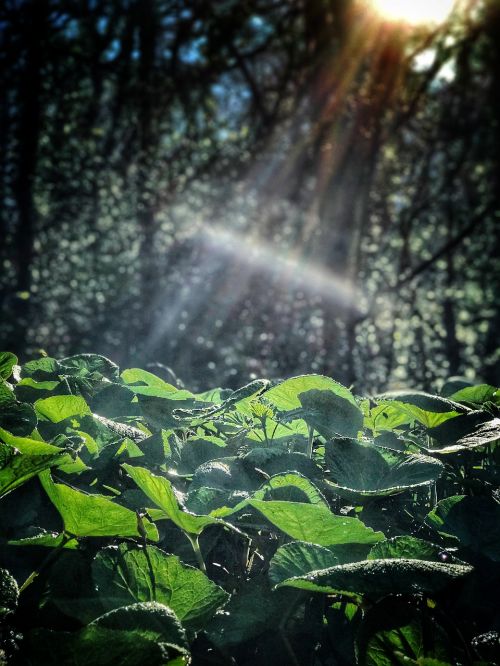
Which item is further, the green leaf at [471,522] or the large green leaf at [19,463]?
the green leaf at [471,522]

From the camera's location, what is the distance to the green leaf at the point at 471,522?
796 mm

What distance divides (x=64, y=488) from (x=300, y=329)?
19.8 feet

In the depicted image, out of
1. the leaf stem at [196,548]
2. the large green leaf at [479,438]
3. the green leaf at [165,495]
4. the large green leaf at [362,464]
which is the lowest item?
the leaf stem at [196,548]

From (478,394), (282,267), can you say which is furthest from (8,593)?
(282,267)

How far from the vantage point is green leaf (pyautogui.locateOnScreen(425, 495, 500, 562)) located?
2.61ft

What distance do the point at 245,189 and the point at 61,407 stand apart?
7317mm

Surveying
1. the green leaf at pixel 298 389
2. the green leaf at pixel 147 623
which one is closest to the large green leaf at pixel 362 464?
the green leaf at pixel 298 389

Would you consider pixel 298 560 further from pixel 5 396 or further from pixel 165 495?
pixel 5 396

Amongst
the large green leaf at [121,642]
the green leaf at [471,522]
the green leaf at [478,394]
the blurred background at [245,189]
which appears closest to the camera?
the large green leaf at [121,642]

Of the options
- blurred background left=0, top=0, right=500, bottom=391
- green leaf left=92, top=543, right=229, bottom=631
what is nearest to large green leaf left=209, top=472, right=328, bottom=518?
green leaf left=92, top=543, right=229, bottom=631

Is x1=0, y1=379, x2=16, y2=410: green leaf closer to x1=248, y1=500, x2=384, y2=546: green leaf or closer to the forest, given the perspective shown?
the forest

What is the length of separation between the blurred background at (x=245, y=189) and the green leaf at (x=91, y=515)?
205 inches

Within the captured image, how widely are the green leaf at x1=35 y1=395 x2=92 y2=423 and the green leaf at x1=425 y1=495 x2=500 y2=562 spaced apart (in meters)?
0.59

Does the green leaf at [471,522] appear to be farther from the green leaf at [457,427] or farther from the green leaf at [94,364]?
the green leaf at [94,364]
